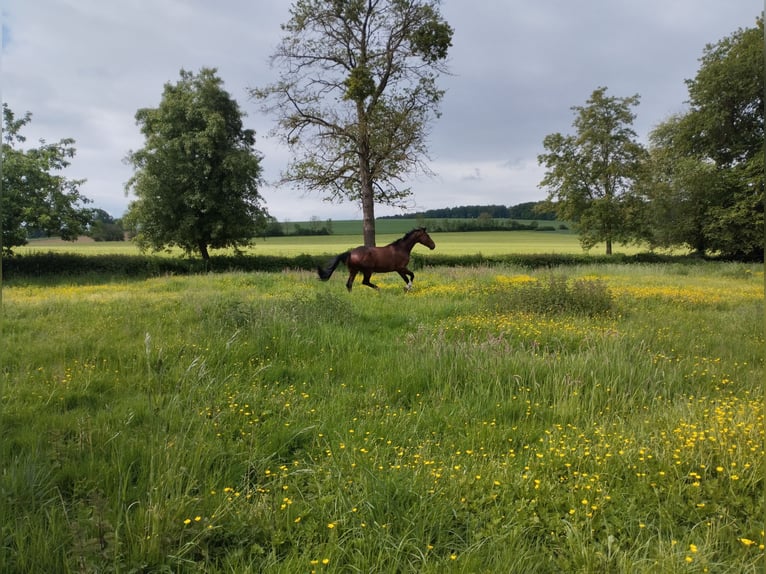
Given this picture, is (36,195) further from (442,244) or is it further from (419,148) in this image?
(442,244)

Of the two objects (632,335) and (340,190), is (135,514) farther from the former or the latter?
(340,190)

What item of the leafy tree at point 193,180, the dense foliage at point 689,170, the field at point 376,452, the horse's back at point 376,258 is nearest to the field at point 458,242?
the dense foliage at point 689,170

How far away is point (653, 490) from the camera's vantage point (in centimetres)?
354

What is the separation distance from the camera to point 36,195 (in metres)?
21.0

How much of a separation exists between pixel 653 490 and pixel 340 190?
909 inches

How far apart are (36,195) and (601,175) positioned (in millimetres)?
39902

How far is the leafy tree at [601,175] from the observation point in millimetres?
34344

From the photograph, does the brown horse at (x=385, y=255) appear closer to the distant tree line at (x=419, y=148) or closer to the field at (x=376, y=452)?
the field at (x=376, y=452)

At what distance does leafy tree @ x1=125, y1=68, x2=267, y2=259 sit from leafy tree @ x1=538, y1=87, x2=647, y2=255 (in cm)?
2646

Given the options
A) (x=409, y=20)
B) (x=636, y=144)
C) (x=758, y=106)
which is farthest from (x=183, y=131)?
(x=758, y=106)

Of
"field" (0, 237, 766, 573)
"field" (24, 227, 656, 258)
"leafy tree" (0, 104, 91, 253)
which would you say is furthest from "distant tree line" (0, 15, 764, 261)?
"field" (0, 237, 766, 573)

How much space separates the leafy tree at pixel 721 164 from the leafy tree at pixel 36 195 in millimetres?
40609

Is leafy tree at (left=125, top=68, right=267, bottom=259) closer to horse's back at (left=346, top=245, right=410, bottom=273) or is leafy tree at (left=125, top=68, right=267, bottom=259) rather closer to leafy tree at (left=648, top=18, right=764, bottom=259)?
horse's back at (left=346, top=245, right=410, bottom=273)

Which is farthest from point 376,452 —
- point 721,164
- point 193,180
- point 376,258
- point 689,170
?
point 721,164
